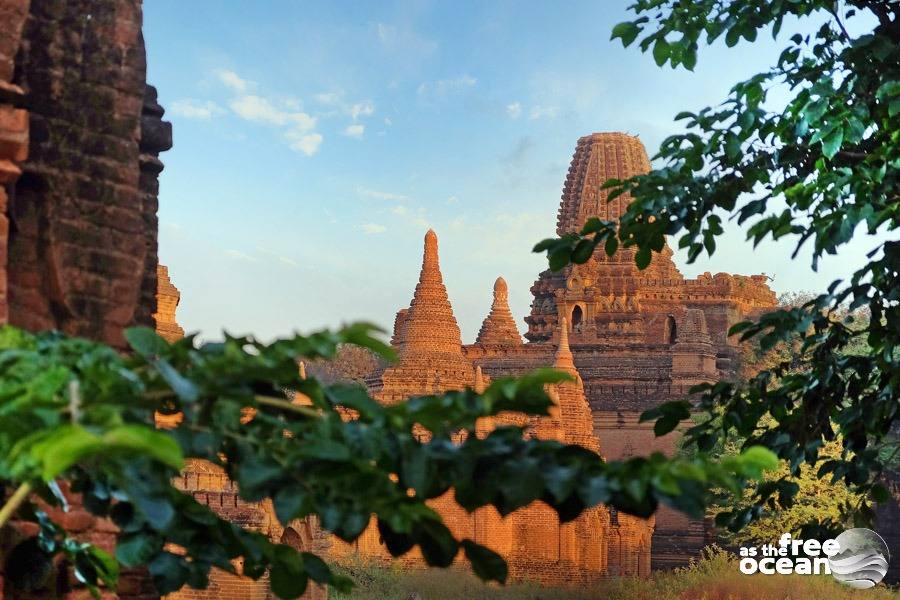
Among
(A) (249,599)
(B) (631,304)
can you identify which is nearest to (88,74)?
(A) (249,599)

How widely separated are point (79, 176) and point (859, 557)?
15.3 meters

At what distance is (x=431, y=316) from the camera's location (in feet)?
105

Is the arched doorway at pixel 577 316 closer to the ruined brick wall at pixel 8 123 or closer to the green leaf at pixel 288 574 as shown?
the ruined brick wall at pixel 8 123

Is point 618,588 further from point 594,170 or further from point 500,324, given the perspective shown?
point 594,170

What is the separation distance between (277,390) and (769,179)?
157 inches

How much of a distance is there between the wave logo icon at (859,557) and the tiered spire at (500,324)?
1842cm

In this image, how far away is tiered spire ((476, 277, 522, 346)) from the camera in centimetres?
4025

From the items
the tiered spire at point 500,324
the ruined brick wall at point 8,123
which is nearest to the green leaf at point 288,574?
the ruined brick wall at point 8,123

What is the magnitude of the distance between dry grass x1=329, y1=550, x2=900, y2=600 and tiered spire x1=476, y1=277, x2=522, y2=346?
12.2m

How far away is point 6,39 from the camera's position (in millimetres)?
5070

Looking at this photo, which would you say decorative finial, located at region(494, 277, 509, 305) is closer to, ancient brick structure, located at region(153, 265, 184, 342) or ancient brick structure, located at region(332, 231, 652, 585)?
ancient brick structure, located at region(332, 231, 652, 585)

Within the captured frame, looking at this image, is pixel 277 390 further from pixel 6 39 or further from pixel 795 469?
pixel 795 469

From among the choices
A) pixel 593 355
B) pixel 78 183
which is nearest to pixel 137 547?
pixel 78 183

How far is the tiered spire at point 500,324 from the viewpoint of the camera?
40250 mm
